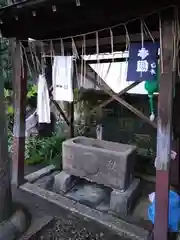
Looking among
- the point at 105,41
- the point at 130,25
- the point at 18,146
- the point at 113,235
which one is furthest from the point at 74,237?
the point at 130,25

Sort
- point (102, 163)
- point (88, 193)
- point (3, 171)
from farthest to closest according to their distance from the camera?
point (88, 193), point (102, 163), point (3, 171)

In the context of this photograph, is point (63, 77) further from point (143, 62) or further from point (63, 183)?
point (63, 183)

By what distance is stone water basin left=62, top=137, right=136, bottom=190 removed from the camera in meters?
4.29

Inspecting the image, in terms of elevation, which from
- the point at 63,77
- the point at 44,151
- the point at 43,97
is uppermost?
the point at 63,77

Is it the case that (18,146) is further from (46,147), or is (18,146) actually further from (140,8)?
(140,8)

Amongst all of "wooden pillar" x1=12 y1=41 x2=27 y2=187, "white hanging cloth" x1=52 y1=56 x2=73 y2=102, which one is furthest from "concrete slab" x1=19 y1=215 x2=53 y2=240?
"white hanging cloth" x1=52 y1=56 x2=73 y2=102

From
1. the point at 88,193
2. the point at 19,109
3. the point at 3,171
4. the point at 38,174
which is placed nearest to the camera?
the point at 3,171

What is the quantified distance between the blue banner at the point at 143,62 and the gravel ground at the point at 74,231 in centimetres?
257

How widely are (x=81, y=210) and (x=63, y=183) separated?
97 cm

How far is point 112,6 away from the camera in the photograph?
2.93 metres

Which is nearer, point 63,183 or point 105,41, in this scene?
point 105,41

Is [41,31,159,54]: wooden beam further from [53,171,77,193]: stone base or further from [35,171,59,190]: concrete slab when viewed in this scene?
[35,171,59,190]: concrete slab

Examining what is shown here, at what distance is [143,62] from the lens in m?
3.33

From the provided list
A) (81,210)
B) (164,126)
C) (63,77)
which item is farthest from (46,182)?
(164,126)
